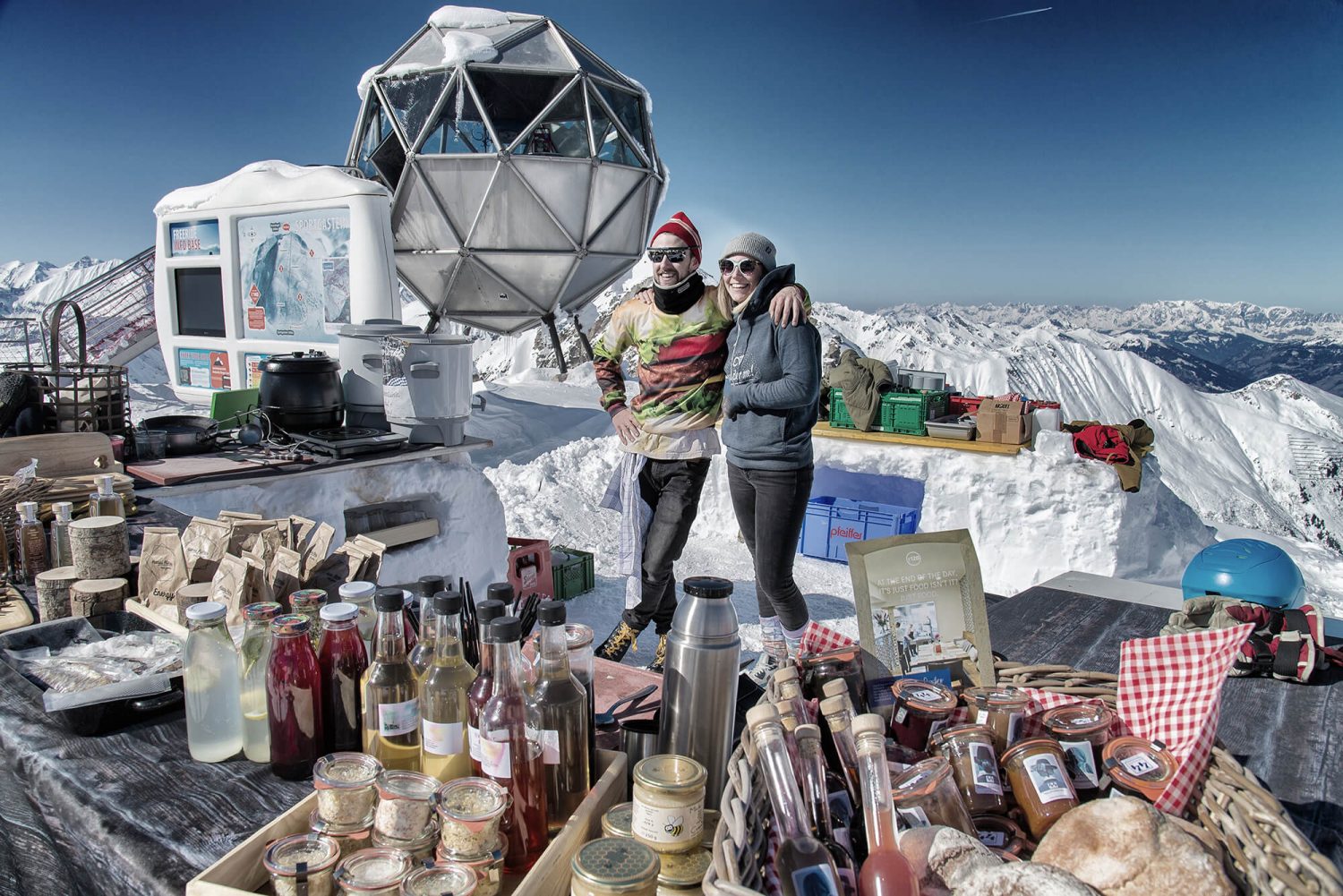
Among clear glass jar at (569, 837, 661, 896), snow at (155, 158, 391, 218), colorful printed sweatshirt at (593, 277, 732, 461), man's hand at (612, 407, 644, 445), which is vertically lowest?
clear glass jar at (569, 837, 661, 896)

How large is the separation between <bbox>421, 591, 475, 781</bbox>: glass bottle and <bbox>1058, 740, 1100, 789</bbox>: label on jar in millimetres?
885

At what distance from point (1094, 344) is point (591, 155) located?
727 inches

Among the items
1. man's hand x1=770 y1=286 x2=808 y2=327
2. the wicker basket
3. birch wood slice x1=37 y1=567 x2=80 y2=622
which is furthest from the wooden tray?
man's hand x1=770 y1=286 x2=808 y2=327

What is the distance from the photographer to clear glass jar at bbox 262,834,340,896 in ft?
3.14

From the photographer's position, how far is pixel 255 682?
136 cm

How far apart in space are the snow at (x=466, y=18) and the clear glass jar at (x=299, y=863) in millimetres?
11519

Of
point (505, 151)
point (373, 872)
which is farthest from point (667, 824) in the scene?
point (505, 151)

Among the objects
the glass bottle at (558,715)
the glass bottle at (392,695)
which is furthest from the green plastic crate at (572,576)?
the glass bottle at (558,715)

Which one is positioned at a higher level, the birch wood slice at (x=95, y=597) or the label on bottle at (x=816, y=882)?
the label on bottle at (x=816, y=882)

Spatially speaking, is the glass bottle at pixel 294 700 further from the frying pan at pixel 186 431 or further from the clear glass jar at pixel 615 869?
the frying pan at pixel 186 431

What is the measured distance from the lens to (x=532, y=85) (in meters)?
10.2

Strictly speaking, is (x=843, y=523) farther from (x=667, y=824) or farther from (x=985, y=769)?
(x=667, y=824)

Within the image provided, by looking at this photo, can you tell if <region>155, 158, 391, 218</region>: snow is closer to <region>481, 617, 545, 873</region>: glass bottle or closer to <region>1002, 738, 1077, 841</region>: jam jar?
<region>481, 617, 545, 873</region>: glass bottle

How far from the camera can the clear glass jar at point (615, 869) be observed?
0.89 m
